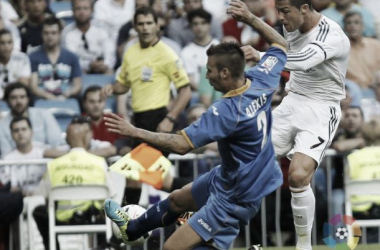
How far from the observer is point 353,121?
13.3 m

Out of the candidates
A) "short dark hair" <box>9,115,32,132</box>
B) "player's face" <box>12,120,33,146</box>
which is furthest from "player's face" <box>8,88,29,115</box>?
"player's face" <box>12,120,33,146</box>

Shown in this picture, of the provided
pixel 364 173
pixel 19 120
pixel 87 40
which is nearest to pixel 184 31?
pixel 87 40

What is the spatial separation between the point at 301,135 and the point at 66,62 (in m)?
4.93

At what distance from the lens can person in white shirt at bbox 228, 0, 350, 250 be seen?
10.2m

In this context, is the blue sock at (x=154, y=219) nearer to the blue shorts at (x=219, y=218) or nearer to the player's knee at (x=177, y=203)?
the player's knee at (x=177, y=203)

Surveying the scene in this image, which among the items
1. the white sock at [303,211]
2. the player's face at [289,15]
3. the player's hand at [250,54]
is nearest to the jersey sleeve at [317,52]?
the player's face at [289,15]

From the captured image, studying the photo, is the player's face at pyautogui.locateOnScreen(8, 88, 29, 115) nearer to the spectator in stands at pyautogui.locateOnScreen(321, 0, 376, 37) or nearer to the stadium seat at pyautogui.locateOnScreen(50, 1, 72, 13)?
the stadium seat at pyautogui.locateOnScreen(50, 1, 72, 13)

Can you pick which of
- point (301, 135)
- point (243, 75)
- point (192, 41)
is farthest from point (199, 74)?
point (243, 75)

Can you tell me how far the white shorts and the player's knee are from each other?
147cm

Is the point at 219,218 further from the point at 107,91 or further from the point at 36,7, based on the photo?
the point at 36,7

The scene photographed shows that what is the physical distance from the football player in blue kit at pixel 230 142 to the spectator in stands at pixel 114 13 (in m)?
6.28

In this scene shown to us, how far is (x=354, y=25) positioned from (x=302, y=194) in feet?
16.4

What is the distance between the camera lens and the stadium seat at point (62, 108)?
14.2 meters

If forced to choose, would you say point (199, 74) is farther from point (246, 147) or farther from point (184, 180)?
point (246, 147)
